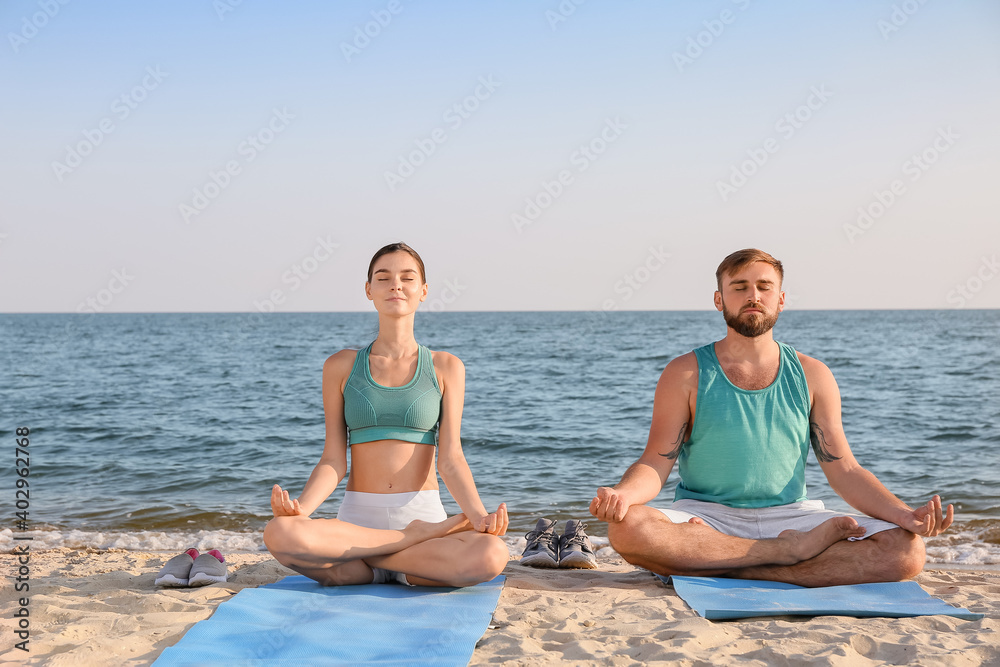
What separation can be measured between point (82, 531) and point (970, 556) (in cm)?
773

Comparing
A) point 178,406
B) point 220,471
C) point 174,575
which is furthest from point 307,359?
point 174,575

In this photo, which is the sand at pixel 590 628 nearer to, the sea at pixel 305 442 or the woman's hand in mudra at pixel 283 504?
the woman's hand in mudra at pixel 283 504

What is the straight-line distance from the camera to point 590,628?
3.66 meters

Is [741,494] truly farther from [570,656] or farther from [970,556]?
[970,556]

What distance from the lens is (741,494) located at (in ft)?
14.9

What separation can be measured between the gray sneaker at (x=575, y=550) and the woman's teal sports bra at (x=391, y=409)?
1.40 metres

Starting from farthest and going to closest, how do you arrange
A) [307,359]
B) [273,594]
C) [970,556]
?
1. [307,359]
2. [970,556]
3. [273,594]

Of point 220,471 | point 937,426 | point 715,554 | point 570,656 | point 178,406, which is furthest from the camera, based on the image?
point 178,406

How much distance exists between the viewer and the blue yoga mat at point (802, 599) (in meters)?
3.71

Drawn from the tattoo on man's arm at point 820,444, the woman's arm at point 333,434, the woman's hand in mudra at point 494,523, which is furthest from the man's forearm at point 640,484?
the woman's arm at point 333,434

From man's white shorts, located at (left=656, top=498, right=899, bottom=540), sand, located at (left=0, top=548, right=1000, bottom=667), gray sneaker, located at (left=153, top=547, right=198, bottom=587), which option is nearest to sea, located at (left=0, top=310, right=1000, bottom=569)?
sand, located at (left=0, top=548, right=1000, bottom=667)

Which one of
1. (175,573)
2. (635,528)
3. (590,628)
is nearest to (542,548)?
(635,528)

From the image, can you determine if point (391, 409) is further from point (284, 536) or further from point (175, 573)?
point (175, 573)

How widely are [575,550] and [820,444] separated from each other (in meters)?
1.73
